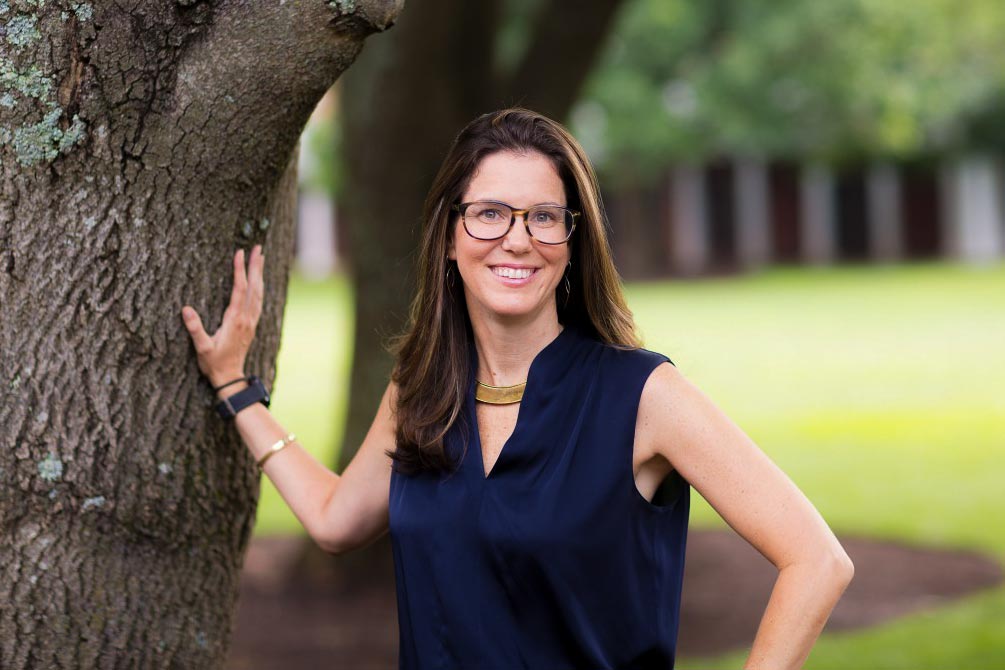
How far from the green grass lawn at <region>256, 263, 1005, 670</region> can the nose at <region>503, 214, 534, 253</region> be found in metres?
0.73

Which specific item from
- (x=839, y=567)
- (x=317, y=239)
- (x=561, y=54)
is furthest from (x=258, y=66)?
(x=317, y=239)

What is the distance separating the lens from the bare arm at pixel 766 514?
2.36 m

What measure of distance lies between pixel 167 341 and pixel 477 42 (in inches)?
168

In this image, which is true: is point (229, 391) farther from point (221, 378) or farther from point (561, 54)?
point (561, 54)

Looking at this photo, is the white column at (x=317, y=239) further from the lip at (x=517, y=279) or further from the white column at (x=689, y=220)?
the lip at (x=517, y=279)

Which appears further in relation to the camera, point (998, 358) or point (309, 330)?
point (309, 330)

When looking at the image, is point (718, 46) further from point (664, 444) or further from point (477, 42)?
point (664, 444)

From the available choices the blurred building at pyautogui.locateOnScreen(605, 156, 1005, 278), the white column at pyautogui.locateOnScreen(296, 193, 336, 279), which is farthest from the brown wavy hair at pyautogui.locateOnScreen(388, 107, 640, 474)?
the white column at pyautogui.locateOnScreen(296, 193, 336, 279)

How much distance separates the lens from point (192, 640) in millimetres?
2920

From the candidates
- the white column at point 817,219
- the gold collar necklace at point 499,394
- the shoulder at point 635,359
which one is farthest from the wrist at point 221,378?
the white column at point 817,219

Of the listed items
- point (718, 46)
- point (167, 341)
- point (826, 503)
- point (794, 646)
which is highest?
point (718, 46)

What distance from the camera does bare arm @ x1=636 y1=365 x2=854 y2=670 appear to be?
2.36m

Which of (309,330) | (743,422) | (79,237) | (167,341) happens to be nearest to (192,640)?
(167,341)

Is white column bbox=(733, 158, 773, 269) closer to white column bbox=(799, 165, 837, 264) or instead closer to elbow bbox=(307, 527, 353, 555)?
white column bbox=(799, 165, 837, 264)
